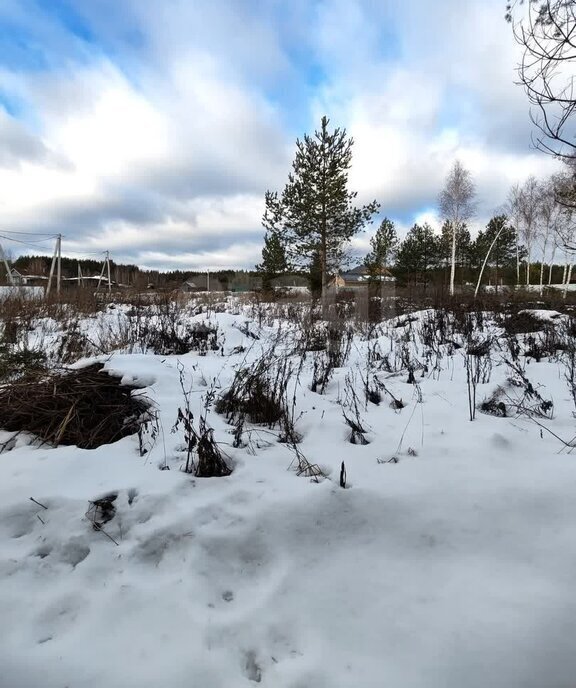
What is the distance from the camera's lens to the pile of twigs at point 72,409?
6.64ft

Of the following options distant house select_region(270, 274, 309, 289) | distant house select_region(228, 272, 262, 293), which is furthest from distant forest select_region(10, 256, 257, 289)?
distant house select_region(270, 274, 309, 289)

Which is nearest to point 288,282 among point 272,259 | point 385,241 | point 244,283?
point 272,259

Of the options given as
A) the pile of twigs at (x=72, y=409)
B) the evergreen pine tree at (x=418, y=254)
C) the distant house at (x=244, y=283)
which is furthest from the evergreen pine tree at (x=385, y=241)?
the pile of twigs at (x=72, y=409)

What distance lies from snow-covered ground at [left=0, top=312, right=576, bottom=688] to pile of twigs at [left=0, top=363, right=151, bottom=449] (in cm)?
13

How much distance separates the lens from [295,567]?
1204mm

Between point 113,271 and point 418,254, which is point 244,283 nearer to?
point 418,254

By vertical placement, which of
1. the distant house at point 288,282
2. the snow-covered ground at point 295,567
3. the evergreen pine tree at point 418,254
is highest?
the evergreen pine tree at point 418,254

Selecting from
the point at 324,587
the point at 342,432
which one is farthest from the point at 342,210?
the point at 324,587

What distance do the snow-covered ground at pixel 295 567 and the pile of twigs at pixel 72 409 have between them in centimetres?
13

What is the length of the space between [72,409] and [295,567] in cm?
166

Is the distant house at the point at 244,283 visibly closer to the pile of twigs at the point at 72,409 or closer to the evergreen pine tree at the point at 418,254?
the evergreen pine tree at the point at 418,254

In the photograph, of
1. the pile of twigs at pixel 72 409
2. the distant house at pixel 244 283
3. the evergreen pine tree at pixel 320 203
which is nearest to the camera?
the pile of twigs at pixel 72 409

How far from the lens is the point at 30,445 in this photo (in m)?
1.96

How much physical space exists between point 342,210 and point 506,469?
51.9 feet
